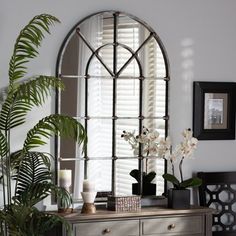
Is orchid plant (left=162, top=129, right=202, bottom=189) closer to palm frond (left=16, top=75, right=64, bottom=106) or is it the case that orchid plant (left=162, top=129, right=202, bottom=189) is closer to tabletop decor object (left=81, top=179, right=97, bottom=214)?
tabletop decor object (left=81, top=179, right=97, bottom=214)

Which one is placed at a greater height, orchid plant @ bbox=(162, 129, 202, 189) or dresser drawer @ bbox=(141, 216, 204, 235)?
orchid plant @ bbox=(162, 129, 202, 189)

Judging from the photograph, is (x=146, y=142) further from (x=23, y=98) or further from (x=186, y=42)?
(x=23, y=98)

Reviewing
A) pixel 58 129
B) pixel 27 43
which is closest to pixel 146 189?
pixel 58 129

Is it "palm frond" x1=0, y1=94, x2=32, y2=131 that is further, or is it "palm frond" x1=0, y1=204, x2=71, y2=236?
"palm frond" x1=0, y1=94, x2=32, y2=131

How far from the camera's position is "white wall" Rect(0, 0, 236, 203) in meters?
4.80

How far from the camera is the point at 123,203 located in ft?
15.6

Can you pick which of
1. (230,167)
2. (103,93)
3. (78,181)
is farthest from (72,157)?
(230,167)

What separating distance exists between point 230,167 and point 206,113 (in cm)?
46

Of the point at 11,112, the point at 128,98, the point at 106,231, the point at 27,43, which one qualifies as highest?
the point at 27,43

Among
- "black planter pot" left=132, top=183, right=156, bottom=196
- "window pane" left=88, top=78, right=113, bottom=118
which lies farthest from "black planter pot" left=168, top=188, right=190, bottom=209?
"window pane" left=88, top=78, right=113, bottom=118

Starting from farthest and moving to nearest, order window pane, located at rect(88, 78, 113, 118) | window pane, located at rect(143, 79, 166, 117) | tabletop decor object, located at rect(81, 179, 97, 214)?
window pane, located at rect(143, 79, 166, 117), window pane, located at rect(88, 78, 113, 118), tabletop decor object, located at rect(81, 179, 97, 214)

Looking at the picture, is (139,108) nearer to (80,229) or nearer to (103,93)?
(103,93)

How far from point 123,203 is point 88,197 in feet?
0.82

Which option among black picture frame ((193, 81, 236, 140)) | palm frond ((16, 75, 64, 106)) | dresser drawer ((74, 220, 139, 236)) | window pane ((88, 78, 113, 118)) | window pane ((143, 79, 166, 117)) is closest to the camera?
palm frond ((16, 75, 64, 106))
